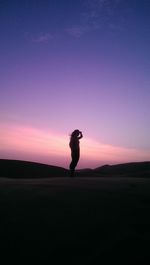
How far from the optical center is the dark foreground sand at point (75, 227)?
10.8 ft

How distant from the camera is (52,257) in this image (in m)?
3.28

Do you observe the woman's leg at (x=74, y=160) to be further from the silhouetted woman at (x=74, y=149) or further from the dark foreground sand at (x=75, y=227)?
the dark foreground sand at (x=75, y=227)

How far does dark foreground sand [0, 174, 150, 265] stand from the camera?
3.30 metres

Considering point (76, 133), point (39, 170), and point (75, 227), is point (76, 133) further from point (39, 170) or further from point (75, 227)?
point (75, 227)

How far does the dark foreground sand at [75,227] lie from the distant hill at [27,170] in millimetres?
8876

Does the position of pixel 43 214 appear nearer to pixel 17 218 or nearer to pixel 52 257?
pixel 17 218

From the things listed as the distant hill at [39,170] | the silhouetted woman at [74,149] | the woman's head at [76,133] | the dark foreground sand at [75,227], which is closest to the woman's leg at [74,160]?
the silhouetted woman at [74,149]

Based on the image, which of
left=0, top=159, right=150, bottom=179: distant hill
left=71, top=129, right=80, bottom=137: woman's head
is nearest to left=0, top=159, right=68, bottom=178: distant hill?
left=0, top=159, right=150, bottom=179: distant hill

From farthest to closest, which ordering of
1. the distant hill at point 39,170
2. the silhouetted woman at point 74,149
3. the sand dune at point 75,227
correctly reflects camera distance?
the distant hill at point 39,170 → the silhouetted woman at point 74,149 → the sand dune at point 75,227

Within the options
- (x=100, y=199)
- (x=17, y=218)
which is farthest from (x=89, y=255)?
(x=100, y=199)

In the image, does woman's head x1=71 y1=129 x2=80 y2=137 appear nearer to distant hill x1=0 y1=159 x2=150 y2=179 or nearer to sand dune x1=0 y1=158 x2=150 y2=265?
distant hill x1=0 y1=159 x2=150 y2=179

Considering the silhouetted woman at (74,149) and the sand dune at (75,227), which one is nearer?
the sand dune at (75,227)

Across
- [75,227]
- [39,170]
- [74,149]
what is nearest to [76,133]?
[74,149]

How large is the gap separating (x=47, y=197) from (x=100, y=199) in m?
0.94
